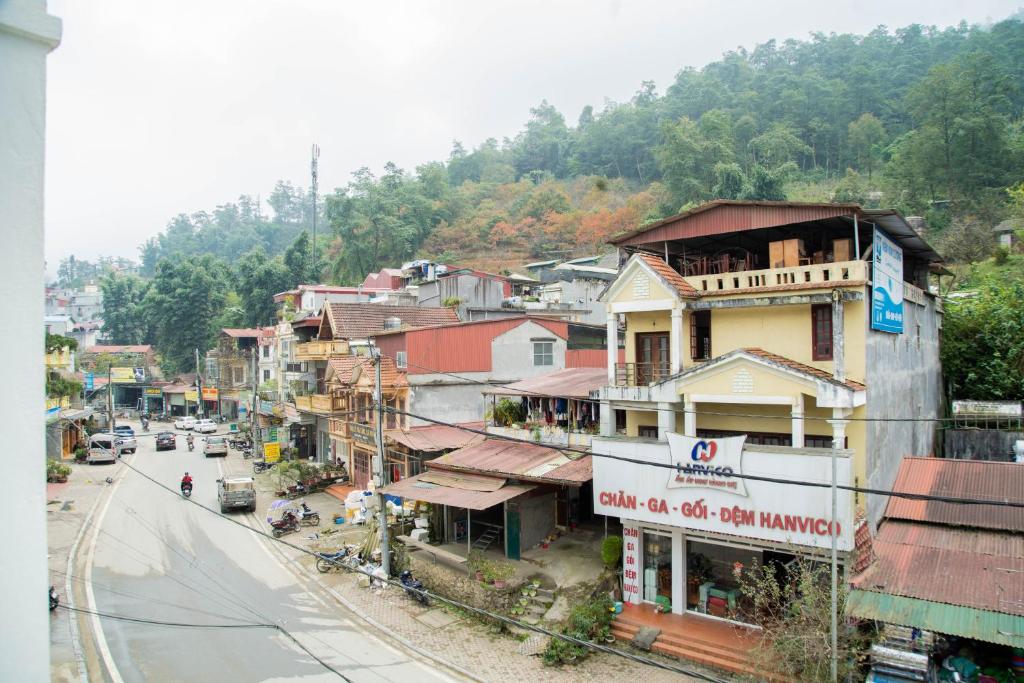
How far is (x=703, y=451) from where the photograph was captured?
1448 centimetres

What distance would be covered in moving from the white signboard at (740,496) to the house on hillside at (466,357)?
1156 cm

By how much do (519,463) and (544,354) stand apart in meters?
11.8

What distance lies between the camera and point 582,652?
1468cm

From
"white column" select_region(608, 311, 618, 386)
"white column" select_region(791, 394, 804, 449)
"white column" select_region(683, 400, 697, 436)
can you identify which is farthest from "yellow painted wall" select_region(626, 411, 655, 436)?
"white column" select_region(791, 394, 804, 449)

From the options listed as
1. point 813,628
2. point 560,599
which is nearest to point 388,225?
point 560,599

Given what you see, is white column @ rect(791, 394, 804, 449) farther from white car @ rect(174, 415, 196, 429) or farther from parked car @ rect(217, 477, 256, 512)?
white car @ rect(174, 415, 196, 429)

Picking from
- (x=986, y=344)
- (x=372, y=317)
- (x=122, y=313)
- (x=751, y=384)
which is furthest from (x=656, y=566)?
(x=122, y=313)

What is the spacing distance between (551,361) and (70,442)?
3410 centimetres

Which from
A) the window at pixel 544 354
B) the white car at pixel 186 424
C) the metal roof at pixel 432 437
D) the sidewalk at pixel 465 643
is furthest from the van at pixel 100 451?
the window at pixel 544 354

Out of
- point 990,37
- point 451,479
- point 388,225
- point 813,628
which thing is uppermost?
point 990,37

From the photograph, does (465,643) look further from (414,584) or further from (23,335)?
(23,335)

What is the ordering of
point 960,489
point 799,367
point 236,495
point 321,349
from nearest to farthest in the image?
point 799,367 → point 960,489 → point 236,495 → point 321,349

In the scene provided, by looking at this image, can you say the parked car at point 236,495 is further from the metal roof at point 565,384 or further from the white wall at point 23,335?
the white wall at point 23,335

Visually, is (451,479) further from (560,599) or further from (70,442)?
(70,442)
